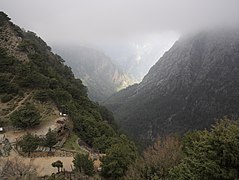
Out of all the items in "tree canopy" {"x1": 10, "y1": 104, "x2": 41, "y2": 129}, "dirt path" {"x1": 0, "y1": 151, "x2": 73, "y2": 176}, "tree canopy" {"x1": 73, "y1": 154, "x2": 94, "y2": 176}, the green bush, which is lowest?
"tree canopy" {"x1": 73, "y1": 154, "x2": 94, "y2": 176}

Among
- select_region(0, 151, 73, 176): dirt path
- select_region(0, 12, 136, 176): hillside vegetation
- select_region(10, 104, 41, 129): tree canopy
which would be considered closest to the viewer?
select_region(0, 151, 73, 176): dirt path

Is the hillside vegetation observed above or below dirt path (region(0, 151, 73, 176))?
above

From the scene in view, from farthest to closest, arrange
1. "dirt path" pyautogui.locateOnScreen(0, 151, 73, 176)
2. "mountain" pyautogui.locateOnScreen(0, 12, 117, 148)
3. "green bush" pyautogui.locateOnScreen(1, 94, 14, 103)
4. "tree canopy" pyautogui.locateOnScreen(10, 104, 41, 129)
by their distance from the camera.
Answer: "green bush" pyautogui.locateOnScreen(1, 94, 14, 103) → "mountain" pyautogui.locateOnScreen(0, 12, 117, 148) → "tree canopy" pyautogui.locateOnScreen(10, 104, 41, 129) → "dirt path" pyautogui.locateOnScreen(0, 151, 73, 176)

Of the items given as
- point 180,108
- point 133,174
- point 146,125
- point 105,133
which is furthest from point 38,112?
point 180,108

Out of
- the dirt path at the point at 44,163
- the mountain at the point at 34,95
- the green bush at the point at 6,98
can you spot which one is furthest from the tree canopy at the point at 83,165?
the green bush at the point at 6,98

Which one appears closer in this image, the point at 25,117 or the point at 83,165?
the point at 83,165

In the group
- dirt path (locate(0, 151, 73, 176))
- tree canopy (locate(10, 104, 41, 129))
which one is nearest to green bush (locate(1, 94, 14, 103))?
tree canopy (locate(10, 104, 41, 129))

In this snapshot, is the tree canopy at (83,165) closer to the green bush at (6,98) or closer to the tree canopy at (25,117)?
the tree canopy at (25,117)

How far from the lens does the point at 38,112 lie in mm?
52188

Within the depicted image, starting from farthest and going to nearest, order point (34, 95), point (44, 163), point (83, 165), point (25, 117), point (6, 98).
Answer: point (34, 95) < point (6, 98) < point (25, 117) < point (44, 163) < point (83, 165)

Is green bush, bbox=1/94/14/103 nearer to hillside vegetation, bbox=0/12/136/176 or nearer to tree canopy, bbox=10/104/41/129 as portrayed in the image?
hillside vegetation, bbox=0/12/136/176

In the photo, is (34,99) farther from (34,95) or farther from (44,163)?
(44,163)

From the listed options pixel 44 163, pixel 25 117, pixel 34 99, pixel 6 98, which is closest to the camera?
pixel 44 163

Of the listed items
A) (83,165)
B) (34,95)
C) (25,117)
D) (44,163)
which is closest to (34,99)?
(34,95)
